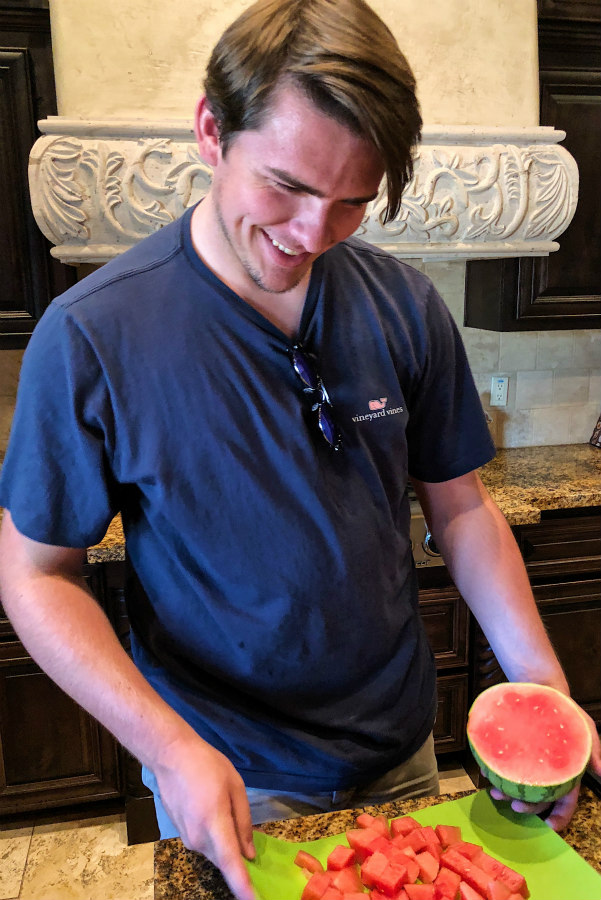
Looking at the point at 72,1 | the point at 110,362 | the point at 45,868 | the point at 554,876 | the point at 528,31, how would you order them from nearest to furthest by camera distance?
the point at 554,876 < the point at 110,362 < the point at 72,1 < the point at 45,868 < the point at 528,31

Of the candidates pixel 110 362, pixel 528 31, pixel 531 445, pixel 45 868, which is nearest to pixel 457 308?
pixel 531 445

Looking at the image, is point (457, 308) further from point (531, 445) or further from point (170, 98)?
point (170, 98)

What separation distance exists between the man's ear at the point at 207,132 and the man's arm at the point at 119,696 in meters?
0.54

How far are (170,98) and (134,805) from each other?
214cm

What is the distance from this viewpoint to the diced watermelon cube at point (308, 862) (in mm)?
802

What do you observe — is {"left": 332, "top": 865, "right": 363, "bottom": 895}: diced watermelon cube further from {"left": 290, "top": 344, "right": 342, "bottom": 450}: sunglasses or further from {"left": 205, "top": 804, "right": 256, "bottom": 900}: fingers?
{"left": 290, "top": 344, "right": 342, "bottom": 450}: sunglasses

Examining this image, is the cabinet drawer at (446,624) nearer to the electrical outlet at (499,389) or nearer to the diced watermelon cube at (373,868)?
the electrical outlet at (499,389)

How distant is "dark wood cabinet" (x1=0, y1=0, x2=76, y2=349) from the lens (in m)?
2.03

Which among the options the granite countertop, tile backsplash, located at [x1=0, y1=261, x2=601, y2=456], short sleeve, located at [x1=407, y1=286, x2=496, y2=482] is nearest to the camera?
short sleeve, located at [x1=407, y1=286, x2=496, y2=482]

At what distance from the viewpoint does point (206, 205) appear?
103cm

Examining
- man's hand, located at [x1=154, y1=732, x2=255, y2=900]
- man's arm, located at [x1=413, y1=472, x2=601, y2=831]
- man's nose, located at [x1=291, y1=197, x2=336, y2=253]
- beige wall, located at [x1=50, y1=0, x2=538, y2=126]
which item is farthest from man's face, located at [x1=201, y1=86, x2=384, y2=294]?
beige wall, located at [x1=50, y1=0, x2=538, y2=126]

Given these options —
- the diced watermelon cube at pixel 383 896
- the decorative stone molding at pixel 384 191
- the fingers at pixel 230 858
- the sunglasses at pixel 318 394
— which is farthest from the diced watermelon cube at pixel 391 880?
the decorative stone molding at pixel 384 191

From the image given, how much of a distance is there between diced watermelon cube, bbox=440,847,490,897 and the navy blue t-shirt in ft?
0.73

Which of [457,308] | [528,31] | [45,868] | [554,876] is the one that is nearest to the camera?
[554,876]
